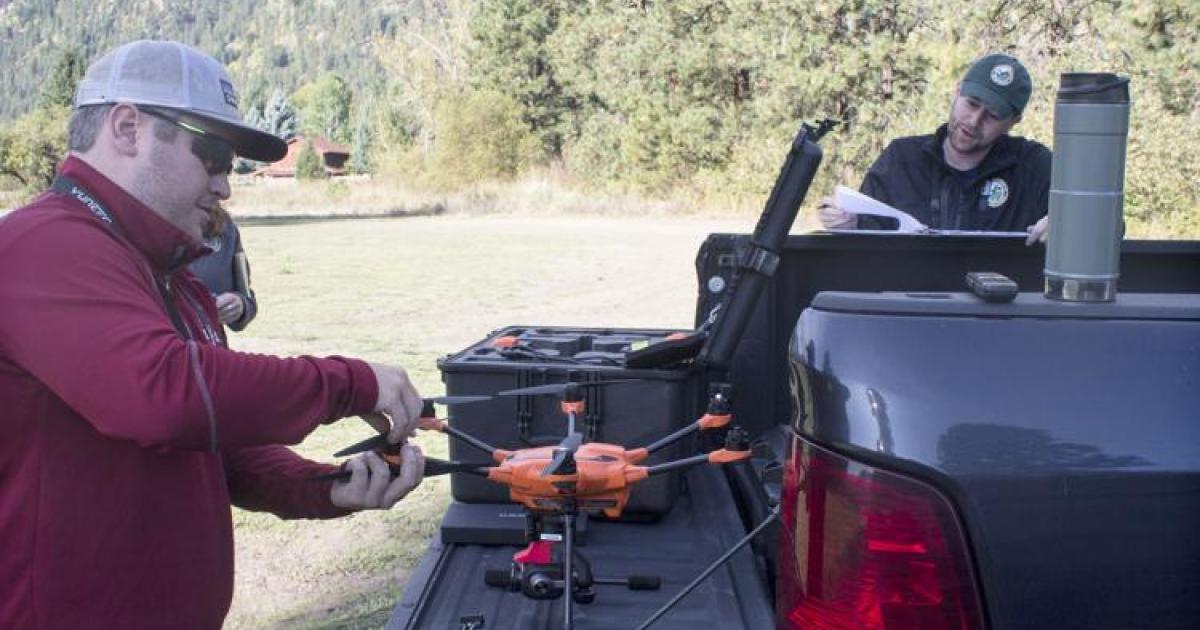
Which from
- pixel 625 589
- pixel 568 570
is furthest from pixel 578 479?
pixel 625 589

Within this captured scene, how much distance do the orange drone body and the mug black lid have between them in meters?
1.37

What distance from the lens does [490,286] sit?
16.6m

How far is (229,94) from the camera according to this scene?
2.31 metres

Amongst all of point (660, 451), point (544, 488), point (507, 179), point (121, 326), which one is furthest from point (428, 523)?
point (507, 179)

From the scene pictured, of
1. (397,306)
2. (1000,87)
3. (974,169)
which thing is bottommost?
(397,306)

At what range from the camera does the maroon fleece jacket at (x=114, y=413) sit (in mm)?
1896

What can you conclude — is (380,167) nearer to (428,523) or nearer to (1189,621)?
(428,523)

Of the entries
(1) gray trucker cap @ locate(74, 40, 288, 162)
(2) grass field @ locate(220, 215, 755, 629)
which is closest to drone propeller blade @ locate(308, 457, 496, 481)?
(1) gray trucker cap @ locate(74, 40, 288, 162)

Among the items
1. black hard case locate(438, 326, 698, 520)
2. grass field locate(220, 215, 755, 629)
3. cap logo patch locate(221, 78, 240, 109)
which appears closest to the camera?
cap logo patch locate(221, 78, 240, 109)

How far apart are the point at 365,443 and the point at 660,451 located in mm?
1058

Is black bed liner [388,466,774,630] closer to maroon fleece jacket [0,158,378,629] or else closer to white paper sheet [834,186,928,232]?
maroon fleece jacket [0,158,378,629]

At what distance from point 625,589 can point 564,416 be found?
0.62 m

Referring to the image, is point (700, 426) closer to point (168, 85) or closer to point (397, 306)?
point (168, 85)

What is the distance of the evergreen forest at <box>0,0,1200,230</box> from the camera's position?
21844 mm
